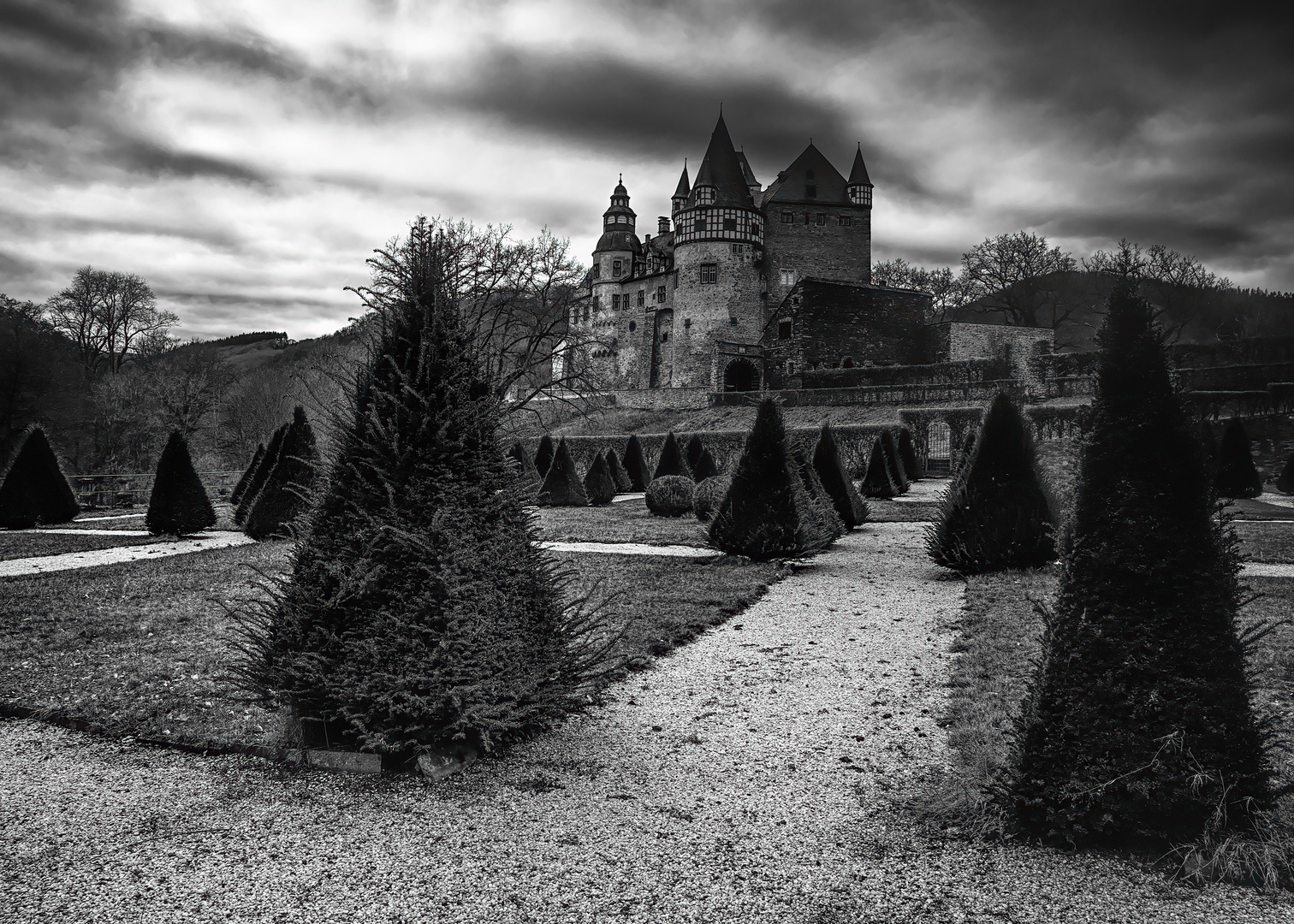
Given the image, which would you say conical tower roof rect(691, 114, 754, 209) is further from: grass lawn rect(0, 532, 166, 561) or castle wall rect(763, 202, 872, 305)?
grass lawn rect(0, 532, 166, 561)

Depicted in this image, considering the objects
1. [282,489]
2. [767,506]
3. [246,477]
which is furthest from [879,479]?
[246,477]

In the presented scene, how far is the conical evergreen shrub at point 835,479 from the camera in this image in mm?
15312

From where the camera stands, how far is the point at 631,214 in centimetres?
5912

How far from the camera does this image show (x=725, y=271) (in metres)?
47.6

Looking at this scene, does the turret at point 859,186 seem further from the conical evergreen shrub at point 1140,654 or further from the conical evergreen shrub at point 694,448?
the conical evergreen shrub at point 1140,654

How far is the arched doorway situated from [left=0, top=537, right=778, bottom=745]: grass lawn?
3585 centimetres

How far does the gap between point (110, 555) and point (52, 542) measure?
278cm

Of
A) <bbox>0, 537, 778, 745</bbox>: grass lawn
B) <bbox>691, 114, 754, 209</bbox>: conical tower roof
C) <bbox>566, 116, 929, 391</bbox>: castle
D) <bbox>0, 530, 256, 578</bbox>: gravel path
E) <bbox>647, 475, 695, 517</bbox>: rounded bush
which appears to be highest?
<bbox>691, 114, 754, 209</bbox>: conical tower roof

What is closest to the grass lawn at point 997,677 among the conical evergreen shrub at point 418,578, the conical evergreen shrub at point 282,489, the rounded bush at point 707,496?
the conical evergreen shrub at point 418,578

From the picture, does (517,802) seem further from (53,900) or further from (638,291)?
(638,291)

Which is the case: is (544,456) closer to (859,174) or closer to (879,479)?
(879,479)

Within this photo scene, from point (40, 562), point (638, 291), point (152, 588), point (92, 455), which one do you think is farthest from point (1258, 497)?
point (92, 455)

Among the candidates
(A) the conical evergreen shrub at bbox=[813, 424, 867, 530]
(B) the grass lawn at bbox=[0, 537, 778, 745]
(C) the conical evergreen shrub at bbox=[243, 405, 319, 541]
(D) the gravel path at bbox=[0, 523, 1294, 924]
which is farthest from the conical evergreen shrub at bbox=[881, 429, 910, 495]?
(D) the gravel path at bbox=[0, 523, 1294, 924]

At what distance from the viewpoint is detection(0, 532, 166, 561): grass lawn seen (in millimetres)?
12148
